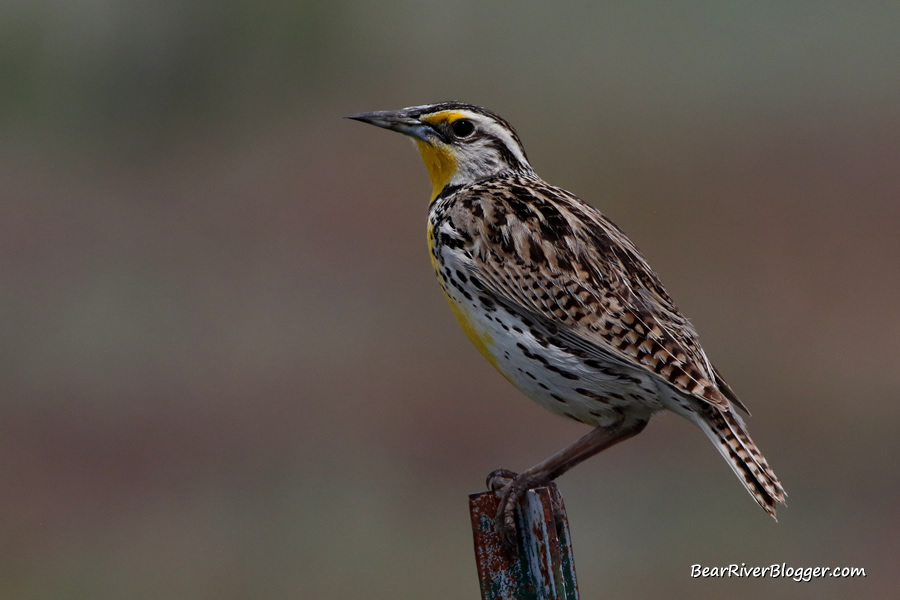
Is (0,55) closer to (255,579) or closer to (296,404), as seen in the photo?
(296,404)

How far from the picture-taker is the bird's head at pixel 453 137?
12.1 feet

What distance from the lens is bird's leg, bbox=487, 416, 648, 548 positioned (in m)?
2.78

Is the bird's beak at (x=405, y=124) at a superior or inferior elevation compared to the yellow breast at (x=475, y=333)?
superior

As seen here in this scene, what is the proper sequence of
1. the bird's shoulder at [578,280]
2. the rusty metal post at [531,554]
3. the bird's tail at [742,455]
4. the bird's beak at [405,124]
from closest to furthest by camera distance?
the rusty metal post at [531,554] < the bird's tail at [742,455] < the bird's shoulder at [578,280] < the bird's beak at [405,124]

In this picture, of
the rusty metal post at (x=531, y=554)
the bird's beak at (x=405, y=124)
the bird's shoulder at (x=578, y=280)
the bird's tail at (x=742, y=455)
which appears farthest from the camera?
the bird's beak at (x=405, y=124)

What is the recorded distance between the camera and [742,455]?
9.89 ft

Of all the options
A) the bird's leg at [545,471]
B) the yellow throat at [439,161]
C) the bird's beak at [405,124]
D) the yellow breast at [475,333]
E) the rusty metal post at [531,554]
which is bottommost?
the rusty metal post at [531,554]

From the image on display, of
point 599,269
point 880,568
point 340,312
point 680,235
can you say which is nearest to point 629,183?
point 680,235

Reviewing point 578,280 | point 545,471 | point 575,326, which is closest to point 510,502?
point 545,471

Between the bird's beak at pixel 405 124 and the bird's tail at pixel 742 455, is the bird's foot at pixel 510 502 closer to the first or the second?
the bird's tail at pixel 742 455

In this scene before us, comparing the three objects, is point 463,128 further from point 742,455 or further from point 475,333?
point 742,455

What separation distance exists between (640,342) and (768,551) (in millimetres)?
3251

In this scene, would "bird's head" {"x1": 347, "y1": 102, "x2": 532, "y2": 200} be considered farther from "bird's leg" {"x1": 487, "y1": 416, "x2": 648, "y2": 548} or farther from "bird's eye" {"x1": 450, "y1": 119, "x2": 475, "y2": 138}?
"bird's leg" {"x1": 487, "y1": 416, "x2": 648, "y2": 548}

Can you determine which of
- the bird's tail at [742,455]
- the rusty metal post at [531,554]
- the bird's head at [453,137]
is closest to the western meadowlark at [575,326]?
the bird's tail at [742,455]
